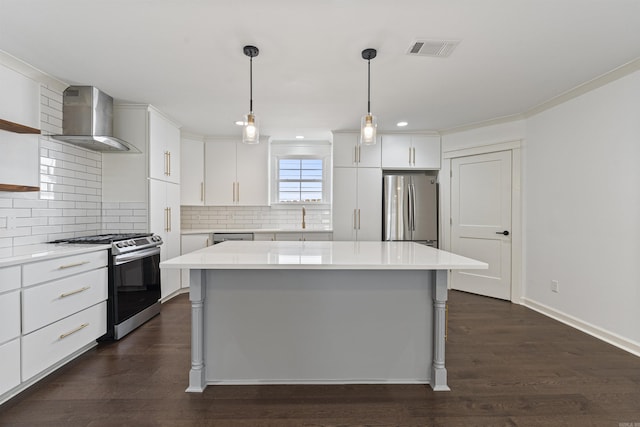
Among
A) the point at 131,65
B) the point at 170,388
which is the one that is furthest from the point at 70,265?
the point at 131,65

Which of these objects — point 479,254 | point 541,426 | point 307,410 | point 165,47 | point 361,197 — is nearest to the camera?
point 541,426

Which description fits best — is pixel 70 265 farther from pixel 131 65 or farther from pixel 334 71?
pixel 334 71

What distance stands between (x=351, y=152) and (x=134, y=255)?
3.05m

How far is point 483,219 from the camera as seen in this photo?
4.05 meters

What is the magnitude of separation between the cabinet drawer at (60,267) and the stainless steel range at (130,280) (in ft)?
0.50

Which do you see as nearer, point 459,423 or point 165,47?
point 459,423

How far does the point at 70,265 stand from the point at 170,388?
1.21 metres

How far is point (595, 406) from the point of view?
1782 mm

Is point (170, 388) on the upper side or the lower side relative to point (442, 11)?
lower

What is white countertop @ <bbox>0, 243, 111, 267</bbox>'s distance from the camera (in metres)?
1.86

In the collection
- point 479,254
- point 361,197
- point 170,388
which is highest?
point 361,197

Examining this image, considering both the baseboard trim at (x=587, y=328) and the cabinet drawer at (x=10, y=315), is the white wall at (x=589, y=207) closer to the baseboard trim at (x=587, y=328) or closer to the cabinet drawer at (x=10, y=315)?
the baseboard trim at (x=587, y=328)

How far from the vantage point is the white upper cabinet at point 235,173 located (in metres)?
4.70

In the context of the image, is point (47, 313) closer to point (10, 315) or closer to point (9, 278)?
point (10, 315)
